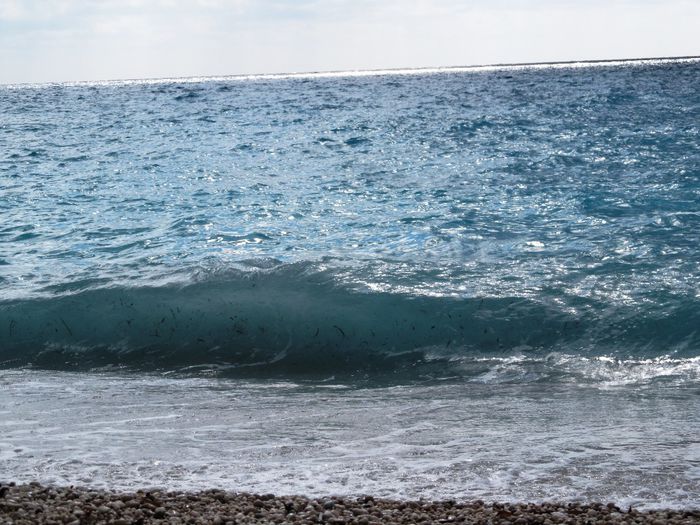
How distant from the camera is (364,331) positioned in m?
10.8

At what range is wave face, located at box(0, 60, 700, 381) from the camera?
10.4 m

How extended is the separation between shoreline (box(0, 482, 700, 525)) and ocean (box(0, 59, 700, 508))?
1.05ft

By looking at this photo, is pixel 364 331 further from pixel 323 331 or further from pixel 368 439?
pixel 368 439

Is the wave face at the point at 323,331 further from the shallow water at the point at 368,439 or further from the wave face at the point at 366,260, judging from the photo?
the shallow water at the point at 368,439

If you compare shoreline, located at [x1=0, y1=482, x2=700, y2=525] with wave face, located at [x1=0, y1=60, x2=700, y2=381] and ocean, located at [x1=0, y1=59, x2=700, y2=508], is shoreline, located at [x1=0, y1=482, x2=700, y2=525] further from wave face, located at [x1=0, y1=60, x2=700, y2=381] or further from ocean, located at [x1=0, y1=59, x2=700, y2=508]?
wave face, located at [x1=0, y1=60, x2=700, y2=381]

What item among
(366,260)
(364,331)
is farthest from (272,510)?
(366,260)

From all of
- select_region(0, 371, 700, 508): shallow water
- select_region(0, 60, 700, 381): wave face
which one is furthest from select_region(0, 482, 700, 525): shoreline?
select_region(0, 60, 700, 381): wave face

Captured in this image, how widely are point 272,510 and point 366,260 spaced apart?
25.9 ft

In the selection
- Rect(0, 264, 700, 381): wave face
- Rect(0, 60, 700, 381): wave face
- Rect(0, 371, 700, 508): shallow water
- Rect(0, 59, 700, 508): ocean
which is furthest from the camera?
Rect(0, 60, 700, 381): wave face

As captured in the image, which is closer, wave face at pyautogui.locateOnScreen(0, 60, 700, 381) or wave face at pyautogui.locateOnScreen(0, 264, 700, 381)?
wave face at pyautogui.locateOnScreen(0, 264, 700, 381)

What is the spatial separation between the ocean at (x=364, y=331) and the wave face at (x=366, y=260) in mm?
50

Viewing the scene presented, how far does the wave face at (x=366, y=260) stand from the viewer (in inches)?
408

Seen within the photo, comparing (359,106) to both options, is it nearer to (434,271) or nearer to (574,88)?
(574,88)

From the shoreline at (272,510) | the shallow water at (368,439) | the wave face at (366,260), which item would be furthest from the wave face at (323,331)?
the shoreline at (272,510)
